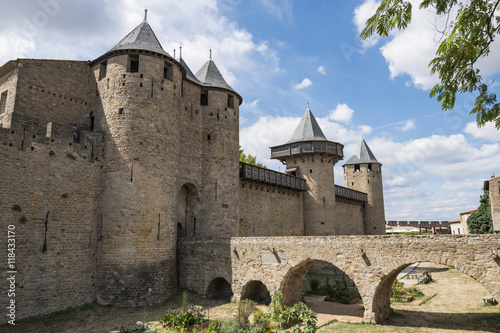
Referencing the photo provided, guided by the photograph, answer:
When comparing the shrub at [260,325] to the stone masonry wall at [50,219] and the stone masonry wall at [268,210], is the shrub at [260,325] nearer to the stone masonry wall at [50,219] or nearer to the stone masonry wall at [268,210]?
the stone masonry wall at [50,219]

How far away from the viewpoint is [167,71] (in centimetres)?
1783

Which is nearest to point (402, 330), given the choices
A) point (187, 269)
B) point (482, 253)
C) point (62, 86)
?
point (482, 253)

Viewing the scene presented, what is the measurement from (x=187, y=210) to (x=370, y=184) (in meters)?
23.7

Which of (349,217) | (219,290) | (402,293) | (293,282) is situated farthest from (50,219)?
(349,217)

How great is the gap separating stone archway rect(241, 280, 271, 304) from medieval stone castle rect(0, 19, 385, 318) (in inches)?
81.9

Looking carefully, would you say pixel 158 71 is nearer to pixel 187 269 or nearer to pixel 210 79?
pixel 210 79

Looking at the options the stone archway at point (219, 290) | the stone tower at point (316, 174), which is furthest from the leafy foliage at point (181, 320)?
the stone tower at point (316, 174)

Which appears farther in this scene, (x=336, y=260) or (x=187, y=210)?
(x=187, y=210)

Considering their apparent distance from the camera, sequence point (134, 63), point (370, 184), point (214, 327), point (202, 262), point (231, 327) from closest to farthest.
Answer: point (231, 327) → point (214, 327) → point (202, 262) → point (134, 63) → point (370, 184)

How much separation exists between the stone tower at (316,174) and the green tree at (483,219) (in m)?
13.8

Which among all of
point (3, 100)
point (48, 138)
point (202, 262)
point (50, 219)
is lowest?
point (202, 262)

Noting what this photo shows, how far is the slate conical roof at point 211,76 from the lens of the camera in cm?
2077

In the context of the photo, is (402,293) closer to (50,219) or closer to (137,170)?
(137,170)

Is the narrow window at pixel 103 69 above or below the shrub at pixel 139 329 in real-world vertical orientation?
above
